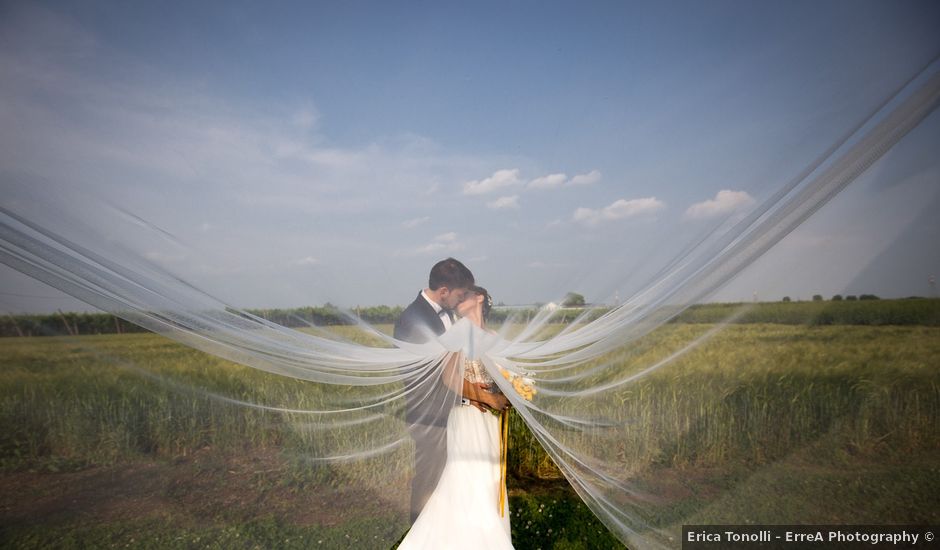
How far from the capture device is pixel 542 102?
3189mm

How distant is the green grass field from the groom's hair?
3.20 ft

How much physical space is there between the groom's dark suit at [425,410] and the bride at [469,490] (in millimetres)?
91

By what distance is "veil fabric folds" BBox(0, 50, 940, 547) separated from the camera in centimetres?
264

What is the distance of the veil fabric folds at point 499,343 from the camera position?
2643mm

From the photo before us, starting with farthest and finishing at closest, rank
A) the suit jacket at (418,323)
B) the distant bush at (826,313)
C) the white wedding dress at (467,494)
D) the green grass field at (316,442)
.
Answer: the white wedding dress at (467,494), the suit jacket at (418,323), the distant bush at (826,313), the green grass field at (316,442)

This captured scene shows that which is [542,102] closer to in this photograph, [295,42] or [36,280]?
[295,42]

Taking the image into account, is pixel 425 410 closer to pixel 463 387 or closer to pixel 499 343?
pixel 463 387

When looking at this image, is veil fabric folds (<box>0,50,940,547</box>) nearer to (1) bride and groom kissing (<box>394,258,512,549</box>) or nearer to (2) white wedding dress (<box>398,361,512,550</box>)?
(1) bride and groom kissing (<box>394,258,512,549</box>)

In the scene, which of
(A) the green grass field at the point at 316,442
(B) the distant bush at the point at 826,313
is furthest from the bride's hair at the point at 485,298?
(B) the distant bush at the point at 826,313

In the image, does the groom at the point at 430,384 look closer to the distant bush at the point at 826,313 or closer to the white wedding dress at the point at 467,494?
the white wedding dress at the point at 467,494

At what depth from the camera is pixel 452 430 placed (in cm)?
389

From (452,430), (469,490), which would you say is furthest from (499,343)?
(469,490)

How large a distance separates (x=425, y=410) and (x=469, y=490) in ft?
2.22

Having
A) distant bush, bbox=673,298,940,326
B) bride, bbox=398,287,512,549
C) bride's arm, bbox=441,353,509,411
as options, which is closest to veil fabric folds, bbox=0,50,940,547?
bride's arm, bbox=441,353,509,411
